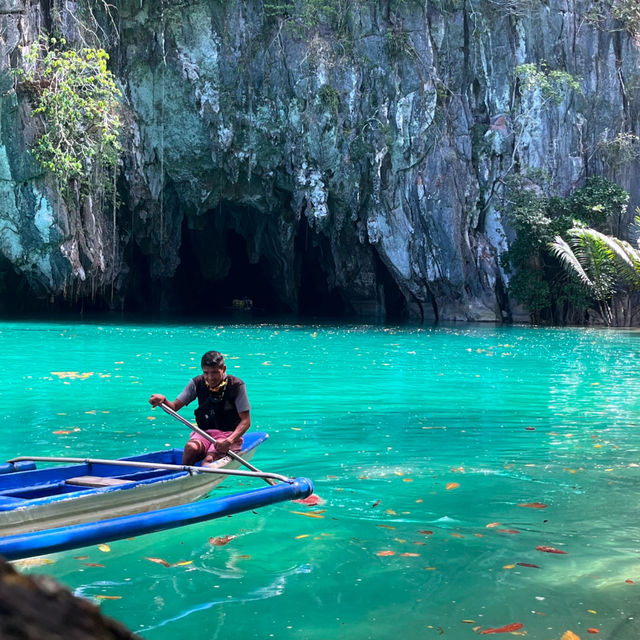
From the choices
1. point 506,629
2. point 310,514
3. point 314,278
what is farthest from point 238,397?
point 314,278

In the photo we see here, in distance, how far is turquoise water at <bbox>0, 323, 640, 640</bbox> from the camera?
3.60m

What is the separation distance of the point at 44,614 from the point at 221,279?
3776 cm

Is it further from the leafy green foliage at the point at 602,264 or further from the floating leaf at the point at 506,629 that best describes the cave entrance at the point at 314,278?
the floating leaf at the point at 506,629

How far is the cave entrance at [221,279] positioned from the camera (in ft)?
116

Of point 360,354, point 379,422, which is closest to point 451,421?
point 379,422

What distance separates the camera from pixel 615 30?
27875mm

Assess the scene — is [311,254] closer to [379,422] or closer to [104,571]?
[379,422]

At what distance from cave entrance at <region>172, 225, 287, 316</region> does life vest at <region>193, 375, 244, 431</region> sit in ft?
90.7

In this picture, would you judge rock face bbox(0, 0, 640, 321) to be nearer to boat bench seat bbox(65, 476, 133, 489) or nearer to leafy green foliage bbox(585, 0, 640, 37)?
leafy green foliage bbox(585, 0, 640, 37)

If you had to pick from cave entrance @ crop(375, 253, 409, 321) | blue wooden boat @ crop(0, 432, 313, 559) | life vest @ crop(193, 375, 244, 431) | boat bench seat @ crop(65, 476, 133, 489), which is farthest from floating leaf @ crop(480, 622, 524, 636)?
cave entrance @ crop(375, 253, 409, 321)

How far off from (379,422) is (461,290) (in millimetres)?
20567

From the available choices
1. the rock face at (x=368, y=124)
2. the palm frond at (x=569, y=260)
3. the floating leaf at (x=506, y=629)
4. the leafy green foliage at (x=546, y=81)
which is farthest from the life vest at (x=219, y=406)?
the leafy green foliage at (x=546, y=81)

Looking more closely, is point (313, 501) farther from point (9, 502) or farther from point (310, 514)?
point (9, 502)

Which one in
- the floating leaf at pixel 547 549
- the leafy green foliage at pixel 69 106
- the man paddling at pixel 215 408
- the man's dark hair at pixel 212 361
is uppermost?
the leafy green foliage at pixel 69 106
